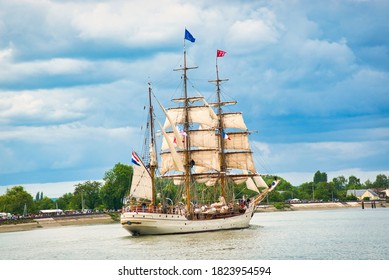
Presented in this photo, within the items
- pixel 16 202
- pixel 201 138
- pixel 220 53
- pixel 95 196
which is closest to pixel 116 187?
pixel 95 196

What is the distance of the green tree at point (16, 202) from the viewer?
4178 inches

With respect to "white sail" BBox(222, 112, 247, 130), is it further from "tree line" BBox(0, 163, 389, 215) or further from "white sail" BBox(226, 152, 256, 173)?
"tree line" BBox(0, 163, 389, 215)

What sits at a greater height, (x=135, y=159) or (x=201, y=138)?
(x=201, y=138)

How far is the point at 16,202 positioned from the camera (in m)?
106

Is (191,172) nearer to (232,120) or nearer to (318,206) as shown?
(232,120)

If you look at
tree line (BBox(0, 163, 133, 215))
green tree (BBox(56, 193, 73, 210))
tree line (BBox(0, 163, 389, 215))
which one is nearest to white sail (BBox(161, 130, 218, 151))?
tree line (BBox(0, 163, 389, 215))

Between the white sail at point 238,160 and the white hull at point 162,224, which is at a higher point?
the white sail at point 238,160

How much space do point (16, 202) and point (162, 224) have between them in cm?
5333

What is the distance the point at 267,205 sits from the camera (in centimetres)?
13875

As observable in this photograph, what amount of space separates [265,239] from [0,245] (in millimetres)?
21260

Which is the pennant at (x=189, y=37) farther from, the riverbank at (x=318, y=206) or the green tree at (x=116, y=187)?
the riverbank at (x=318, y=206)

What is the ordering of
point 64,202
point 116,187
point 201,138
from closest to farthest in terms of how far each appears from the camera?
point 201,138 → point 116,187 → point 64,202

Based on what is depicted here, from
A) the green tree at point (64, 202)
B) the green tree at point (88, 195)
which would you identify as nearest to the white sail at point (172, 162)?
the green tree at point (88, 195)

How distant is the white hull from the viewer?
190 feet
